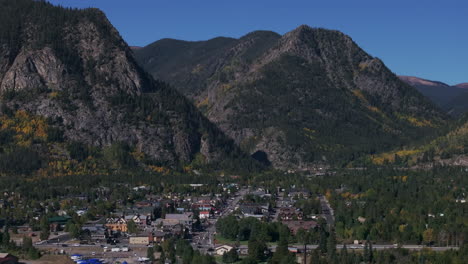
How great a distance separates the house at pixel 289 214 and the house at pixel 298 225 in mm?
5529

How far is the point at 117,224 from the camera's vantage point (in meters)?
144

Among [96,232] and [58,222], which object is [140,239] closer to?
[96,232]

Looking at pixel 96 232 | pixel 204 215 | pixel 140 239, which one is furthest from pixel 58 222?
pixel 204 215

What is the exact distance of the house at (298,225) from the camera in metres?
136

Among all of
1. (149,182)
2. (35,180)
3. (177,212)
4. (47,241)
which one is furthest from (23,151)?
(47,241)

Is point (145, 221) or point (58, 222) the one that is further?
point (145, 221)

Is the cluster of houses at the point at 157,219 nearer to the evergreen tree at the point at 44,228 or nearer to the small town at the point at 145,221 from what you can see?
the small town at the point at 145,221

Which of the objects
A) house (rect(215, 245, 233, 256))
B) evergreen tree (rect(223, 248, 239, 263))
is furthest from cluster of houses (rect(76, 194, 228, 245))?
evergreen tree (rect(223, 248, 239, 263))

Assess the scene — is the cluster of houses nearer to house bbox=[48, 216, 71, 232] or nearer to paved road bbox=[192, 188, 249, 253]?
paved road bbox=[192, 188, 249, 253]

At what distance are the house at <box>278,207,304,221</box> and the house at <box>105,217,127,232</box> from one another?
26277 millimetres

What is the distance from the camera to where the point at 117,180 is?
191m

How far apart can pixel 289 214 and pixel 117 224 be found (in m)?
30.8

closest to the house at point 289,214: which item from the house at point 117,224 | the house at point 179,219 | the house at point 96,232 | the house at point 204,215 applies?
the house at point 204,215

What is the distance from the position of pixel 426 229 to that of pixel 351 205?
30502mm
